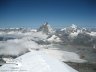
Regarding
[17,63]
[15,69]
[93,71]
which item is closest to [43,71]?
[15,69]

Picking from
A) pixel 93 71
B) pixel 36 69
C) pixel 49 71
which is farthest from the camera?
pixel 93 71

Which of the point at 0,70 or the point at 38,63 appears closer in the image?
the point at 0,70

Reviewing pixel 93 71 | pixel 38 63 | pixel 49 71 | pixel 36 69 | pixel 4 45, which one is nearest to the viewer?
pixel 49 71

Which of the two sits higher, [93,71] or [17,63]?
[17,63]

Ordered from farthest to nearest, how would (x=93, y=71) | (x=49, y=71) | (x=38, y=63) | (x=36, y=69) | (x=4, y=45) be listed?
(x=4, y=45) → (x=93, y=71) → (x=38, y=63) → (x=36, y=69) → (x=49, y=71)

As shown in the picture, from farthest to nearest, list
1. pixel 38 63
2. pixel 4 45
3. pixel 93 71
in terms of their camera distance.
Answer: pixel 4 45 < pixel 93 71 < pixel 38 63

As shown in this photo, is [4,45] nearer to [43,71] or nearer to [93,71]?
[93,71]

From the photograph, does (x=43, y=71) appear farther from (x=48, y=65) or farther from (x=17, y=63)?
(x=17, y=63)

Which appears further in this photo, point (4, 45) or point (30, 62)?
point (4, 45)

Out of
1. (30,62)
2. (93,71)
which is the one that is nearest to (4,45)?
(93,71)
